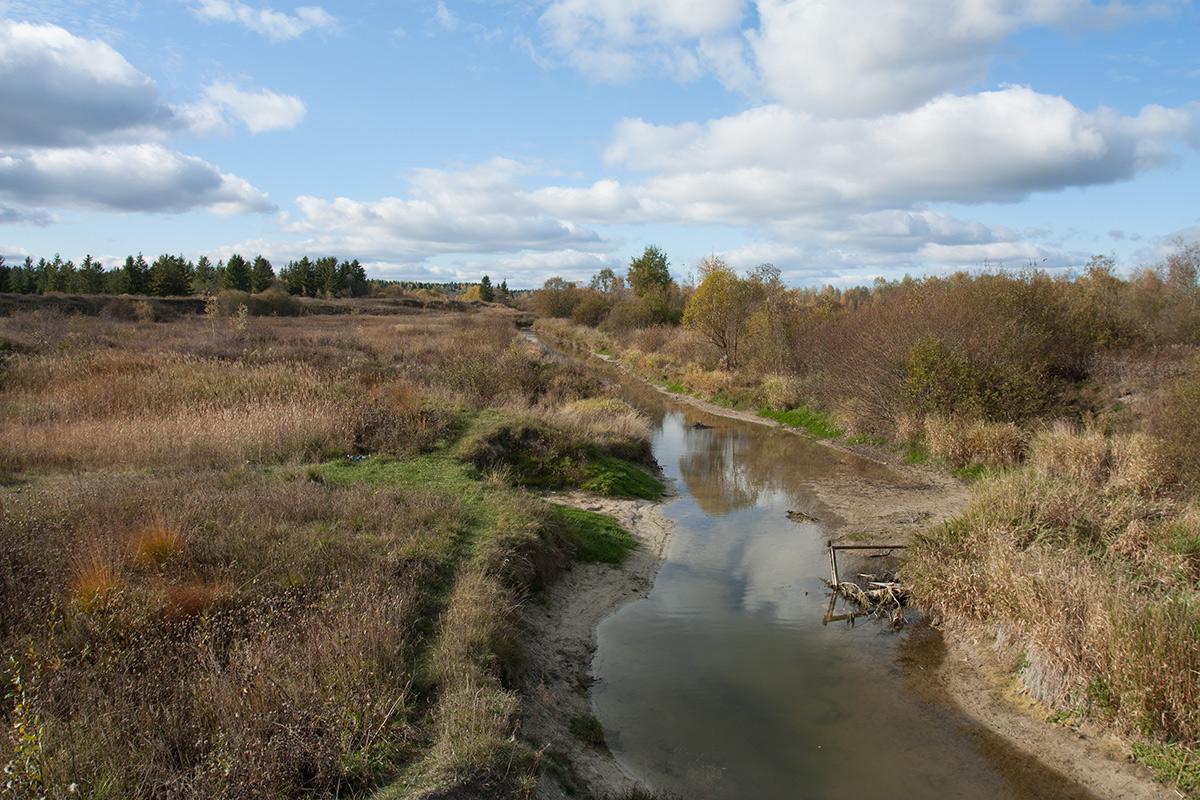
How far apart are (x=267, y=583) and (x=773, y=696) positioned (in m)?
5.57

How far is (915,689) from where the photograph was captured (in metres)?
7.71

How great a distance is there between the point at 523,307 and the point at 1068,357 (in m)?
89.0

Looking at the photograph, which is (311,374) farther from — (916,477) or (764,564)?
(916,477)

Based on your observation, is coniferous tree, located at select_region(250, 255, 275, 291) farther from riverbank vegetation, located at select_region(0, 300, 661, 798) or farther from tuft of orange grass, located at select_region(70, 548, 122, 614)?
tuft of orange grass, located at select_region(70, 548, 122, 614)

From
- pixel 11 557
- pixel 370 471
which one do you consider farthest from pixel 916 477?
pixel 11 557

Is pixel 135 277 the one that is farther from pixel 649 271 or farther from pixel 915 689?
pixel 915 689

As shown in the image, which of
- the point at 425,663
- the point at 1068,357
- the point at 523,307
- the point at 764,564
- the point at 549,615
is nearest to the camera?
the point at 425,663

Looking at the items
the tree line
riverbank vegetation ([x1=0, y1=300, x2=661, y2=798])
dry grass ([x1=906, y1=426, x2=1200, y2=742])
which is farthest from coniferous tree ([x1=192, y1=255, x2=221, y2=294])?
dry grass ([x1=906, y1=426, x2=1200, y2=742])

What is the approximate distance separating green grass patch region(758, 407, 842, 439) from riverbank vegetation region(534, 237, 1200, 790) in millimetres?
110

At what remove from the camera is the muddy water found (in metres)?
6.15

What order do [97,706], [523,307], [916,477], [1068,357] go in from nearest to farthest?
[97,706]
[916,477]
[1068,357]
[523,307]

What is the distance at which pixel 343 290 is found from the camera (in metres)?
89.2

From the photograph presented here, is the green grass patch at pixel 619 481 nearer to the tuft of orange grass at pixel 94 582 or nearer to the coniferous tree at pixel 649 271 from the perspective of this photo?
the tuft of orange grass at pixel 94 582

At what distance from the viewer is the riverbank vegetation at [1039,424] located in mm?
6637
